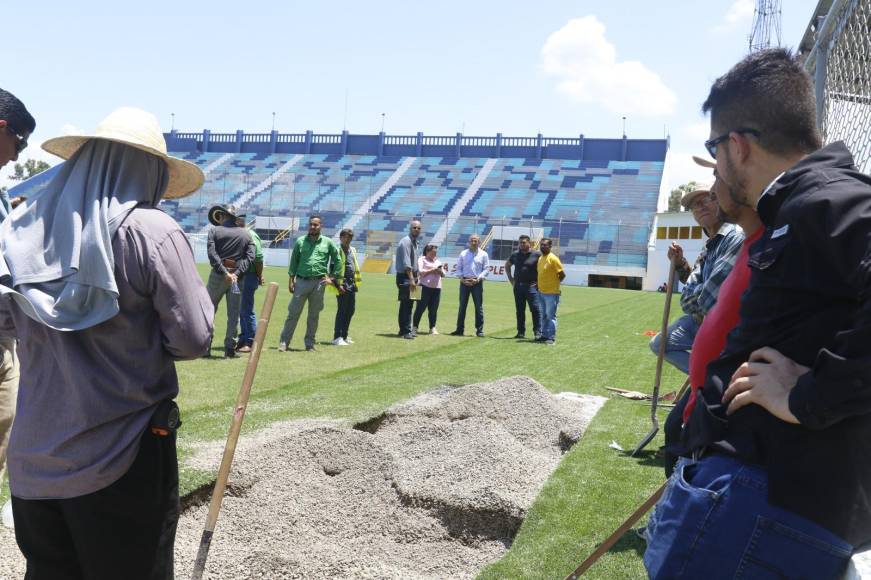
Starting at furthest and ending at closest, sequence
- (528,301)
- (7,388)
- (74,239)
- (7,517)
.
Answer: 1. (528,301)
2. (7,517)
3. (7,388)
4. (74,239)

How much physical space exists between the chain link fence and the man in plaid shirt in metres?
0.72

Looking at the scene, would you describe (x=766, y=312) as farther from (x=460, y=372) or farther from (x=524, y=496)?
(x=460, y=372)

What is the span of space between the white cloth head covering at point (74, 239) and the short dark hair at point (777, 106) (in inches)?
73.5

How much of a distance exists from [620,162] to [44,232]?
69297 millimetres

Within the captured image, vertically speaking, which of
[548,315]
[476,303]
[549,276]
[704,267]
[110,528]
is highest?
[704,267]

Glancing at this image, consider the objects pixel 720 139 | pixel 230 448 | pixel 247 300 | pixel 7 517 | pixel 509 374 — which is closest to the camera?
pixel 720 139

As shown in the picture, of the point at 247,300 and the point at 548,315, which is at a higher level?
the point at 247,300

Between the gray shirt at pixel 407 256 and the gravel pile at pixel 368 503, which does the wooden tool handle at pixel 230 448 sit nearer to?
the gravel pile at pixel 368 503

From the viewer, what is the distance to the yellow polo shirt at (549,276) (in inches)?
595

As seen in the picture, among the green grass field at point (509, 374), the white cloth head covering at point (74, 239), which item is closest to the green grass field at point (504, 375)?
the green grass field at point (509, 374)

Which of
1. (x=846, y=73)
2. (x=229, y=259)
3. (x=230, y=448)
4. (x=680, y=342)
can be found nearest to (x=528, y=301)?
(x=229, y=259)

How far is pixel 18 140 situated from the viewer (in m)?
4.02

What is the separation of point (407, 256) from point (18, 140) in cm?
1113

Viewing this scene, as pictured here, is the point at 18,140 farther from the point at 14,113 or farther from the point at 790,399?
the point at 790,399
